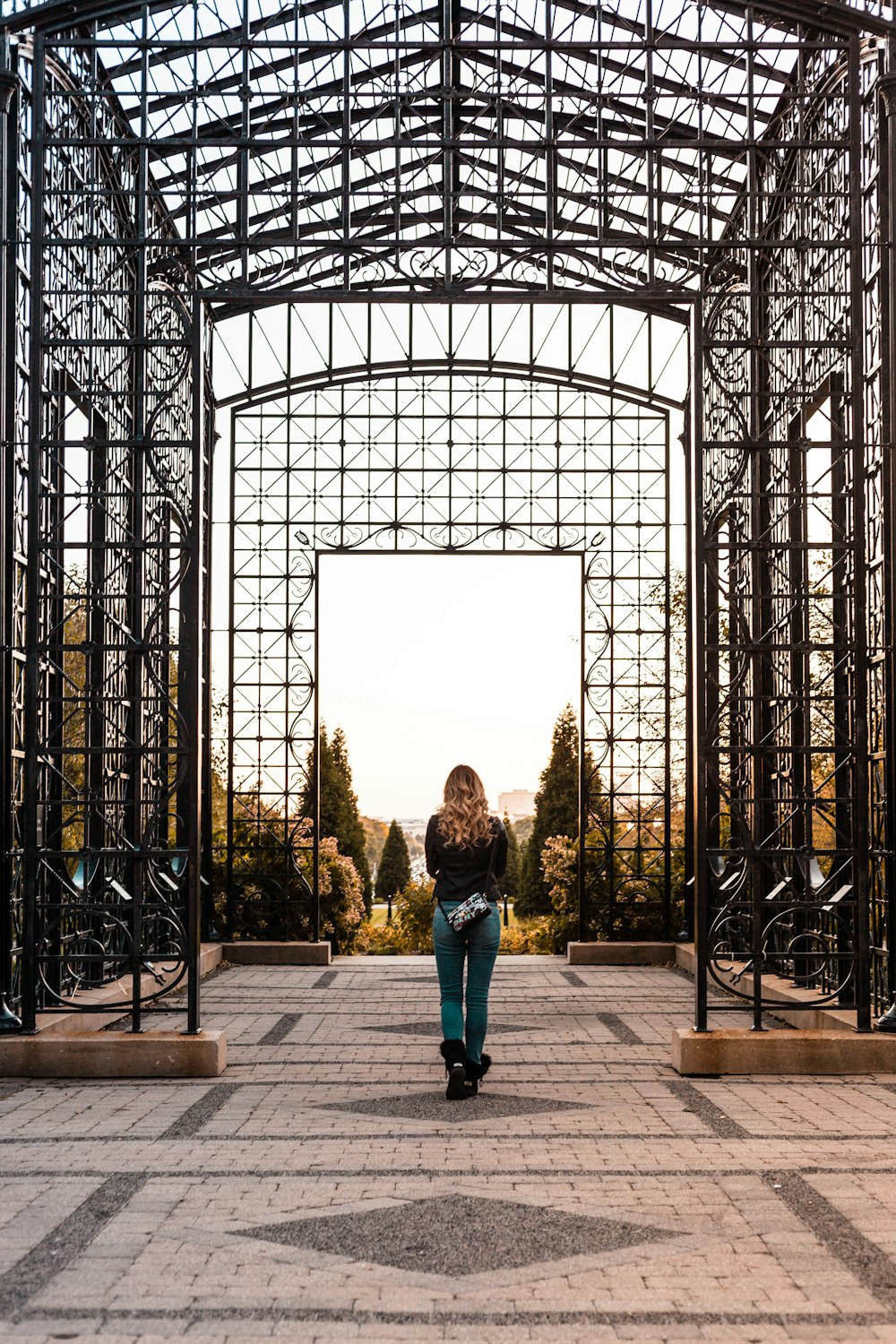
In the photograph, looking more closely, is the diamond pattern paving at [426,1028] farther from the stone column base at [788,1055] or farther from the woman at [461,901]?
the woman at [461,901]

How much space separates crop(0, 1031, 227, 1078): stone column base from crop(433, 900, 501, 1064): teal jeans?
1607 mm

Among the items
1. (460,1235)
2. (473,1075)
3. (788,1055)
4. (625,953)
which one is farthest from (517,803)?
(460,1235)

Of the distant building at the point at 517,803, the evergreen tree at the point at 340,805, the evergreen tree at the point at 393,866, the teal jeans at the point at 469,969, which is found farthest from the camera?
the distant building at the point at 517,803

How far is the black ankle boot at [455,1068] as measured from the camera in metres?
8.55

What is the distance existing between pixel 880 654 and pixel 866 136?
359cm

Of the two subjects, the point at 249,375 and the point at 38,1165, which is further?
the point at 249,375

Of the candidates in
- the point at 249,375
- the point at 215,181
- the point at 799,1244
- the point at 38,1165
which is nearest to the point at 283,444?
the point at 249,375

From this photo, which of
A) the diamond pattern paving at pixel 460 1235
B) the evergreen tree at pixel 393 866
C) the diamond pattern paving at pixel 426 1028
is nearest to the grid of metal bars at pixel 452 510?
the diamond pattern paving at pixel 426 1028

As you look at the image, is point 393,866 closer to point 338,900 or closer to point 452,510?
point 338,900

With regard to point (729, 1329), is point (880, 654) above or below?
above

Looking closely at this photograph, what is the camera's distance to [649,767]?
18344mm

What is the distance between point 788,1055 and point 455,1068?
6.91 feet

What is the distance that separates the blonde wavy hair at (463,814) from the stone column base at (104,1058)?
2087 millimetres

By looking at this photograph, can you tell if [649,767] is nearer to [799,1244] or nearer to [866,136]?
[866,136]
